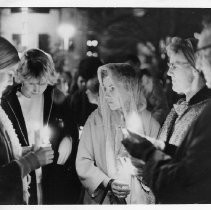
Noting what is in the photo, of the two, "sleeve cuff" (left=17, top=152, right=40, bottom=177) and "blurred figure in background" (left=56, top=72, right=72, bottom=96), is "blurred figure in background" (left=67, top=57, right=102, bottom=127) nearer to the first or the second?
"blurred figure in background" (left=56, top=72, right=72, bottom=96)

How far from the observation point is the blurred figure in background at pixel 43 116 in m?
2.43

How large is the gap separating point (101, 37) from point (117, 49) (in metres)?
0.13

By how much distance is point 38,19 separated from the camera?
2.46 meters

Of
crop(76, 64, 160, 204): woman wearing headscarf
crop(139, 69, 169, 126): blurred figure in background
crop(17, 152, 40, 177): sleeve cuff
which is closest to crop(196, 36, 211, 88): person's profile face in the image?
crop(139, 69, 169, 126): blurred figure in background

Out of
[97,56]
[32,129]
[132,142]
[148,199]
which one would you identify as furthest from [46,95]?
[148,199]

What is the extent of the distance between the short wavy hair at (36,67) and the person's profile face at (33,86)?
0.02m

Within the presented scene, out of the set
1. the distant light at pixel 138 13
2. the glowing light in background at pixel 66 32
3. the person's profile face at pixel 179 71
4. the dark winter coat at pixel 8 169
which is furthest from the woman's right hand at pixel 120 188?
the distant light at pixel 138 13

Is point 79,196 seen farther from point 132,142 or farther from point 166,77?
point 166,77

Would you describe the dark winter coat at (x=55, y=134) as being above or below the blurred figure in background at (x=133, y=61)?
below

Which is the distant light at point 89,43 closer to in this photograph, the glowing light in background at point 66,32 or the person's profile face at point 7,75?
the glowing light in background at point 66,32

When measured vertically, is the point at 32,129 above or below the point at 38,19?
below

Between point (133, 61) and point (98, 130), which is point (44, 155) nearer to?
point (98, 130)

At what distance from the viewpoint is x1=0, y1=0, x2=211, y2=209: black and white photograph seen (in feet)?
7.95
